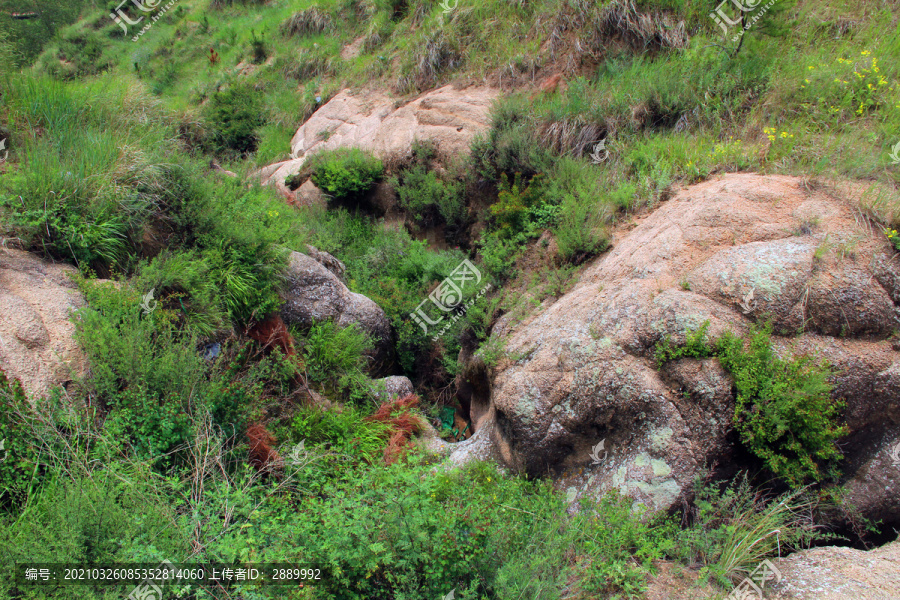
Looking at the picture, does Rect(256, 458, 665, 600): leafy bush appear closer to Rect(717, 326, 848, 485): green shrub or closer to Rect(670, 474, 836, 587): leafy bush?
Rect(670, 474, 836, 587): leafy bush

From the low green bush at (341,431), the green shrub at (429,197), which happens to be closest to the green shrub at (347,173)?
the green shrub at (429,197)

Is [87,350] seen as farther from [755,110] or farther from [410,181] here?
[755,110]

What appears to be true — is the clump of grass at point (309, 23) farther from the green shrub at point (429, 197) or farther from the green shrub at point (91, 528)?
the green shrub at point (91, 528)

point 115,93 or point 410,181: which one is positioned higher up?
point 115,93

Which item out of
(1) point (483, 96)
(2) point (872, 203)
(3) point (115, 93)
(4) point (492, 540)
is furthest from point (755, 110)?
(3) point (115, 93)

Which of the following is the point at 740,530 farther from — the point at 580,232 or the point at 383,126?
the point at 383,126

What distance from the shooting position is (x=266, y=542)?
302 centimetres

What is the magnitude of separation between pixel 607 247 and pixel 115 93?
7.47 metres

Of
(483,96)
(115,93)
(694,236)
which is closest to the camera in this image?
(694,236)

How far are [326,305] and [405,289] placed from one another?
175cm

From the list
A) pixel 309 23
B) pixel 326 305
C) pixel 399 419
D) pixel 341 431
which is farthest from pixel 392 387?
pixel 309 23

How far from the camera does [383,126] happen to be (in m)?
→ 10.3

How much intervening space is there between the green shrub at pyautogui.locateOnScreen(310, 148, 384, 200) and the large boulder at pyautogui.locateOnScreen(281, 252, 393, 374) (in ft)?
10.2

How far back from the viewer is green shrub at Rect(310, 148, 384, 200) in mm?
9320
